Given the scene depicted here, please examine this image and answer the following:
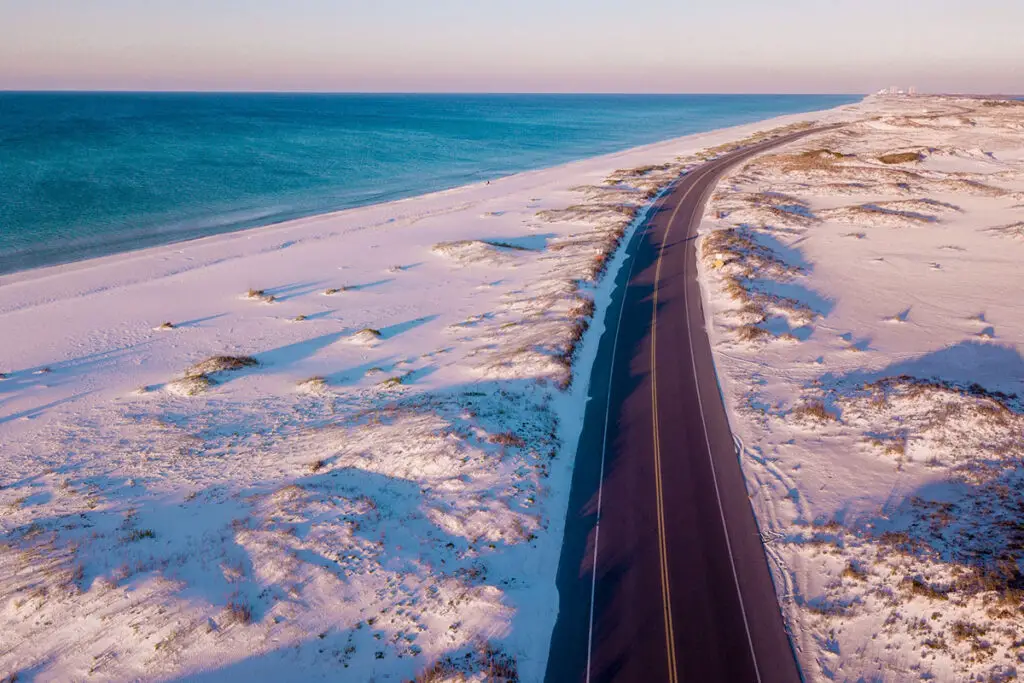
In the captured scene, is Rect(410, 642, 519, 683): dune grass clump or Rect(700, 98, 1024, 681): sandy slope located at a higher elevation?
Rect(700, 98, 1024, 681): sandy slope

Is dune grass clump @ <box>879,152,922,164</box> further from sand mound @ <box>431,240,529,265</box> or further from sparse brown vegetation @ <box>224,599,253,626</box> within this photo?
sparse brown vegetation @ <box>224,599,253,626</box>

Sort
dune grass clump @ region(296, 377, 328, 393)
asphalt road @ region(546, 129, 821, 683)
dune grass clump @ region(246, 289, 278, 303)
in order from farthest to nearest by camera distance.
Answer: dune grass clump @ region(246, 289, 278, 303) < dune grass clump @ region(296, 377, 328, 393) < asphalt road @ region(546, 129, 821, 683)

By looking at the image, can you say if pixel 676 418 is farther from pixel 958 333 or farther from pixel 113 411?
pixel 113 411

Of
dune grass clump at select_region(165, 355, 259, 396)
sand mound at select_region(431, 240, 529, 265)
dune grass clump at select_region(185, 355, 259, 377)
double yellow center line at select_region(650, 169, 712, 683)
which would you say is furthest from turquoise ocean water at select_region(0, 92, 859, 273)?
double yellow center line at select_region(650, 169, 712, 683)

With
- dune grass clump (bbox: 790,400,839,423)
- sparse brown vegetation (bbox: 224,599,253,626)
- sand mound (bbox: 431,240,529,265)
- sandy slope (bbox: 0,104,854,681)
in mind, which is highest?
sand mound (bbox: 431,240,529,265)

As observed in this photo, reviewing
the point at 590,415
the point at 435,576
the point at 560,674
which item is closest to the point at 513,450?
the point at 590,415

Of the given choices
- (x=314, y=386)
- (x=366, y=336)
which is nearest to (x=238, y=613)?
(x=314, y=386)

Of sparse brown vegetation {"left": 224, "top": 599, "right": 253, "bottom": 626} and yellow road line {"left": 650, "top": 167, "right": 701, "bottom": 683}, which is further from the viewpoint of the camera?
sparse brown vegetation {"left": 224, "top": 599, "right": 253, "bottom": 626}

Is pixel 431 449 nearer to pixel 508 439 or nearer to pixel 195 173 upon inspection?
pixel 508 439
